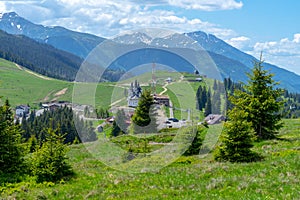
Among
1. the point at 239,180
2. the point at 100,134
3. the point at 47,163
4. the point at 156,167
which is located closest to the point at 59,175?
the point at 47,163

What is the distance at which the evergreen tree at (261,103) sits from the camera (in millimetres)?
32812

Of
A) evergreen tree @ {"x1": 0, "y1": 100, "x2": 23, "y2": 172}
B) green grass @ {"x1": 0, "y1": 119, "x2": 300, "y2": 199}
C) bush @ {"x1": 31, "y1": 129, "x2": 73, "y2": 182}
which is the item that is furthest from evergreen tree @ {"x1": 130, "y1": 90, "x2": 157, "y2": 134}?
green grass @ {"x1": 0, "y1": 119, "x2": 300, "y2": 199}

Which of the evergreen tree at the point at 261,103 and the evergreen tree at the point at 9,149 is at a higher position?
the evergreen tree at the point at 261,103

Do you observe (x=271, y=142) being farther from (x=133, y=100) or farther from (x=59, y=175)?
(x=133, y=100)

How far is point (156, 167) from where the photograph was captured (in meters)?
23.5

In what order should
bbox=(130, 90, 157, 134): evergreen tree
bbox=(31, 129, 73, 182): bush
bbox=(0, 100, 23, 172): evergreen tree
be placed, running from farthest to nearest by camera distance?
1. bbox=(130, 90, 157, 134): evergreen tree
2. bbox=(0, 100, 23, 172): evergreen tree
3. bbox=(31, 129, 73, 182): bush

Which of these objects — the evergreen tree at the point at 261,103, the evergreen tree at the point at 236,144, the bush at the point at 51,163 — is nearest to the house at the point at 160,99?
the evergreen tree at the point at 261,103

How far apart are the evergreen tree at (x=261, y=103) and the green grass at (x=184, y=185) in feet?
32.2

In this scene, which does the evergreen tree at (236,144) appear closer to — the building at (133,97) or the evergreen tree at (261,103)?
the evergreen tree at (261,103)

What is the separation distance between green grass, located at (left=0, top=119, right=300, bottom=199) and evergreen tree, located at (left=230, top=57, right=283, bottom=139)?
387 inches

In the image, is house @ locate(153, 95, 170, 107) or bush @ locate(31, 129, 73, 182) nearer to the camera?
bush @ locate(31, 129, 73, 182)

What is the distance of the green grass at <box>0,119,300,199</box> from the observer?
1430 cm

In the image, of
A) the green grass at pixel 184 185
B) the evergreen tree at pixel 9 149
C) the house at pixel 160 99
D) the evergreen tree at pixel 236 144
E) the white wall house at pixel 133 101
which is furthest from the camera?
the house at pixel 160 99

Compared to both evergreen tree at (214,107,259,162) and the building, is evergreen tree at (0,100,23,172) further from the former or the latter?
the building
